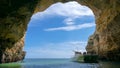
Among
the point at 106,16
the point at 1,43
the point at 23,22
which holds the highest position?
the point at 106,16

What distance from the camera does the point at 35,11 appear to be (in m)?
39.4

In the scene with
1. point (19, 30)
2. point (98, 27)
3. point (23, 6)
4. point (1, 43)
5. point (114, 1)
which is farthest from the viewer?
point (98, 27)

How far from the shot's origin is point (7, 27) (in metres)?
26.7

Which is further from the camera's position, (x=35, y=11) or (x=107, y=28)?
(x=107, y=28)

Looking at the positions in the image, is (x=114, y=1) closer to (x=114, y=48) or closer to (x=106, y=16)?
(x=106, y=16)

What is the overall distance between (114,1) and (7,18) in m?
16.7

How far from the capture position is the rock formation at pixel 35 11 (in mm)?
24122

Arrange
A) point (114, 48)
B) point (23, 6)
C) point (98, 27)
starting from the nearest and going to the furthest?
point (23, 6) < point (114, 48) < point (98, 27)

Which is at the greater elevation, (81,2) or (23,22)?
(81,2)

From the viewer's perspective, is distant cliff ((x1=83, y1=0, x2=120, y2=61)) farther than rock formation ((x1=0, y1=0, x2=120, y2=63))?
Yes

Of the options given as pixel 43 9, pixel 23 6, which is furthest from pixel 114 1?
pixel 23 6

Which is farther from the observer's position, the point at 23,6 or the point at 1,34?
the point at 1,34

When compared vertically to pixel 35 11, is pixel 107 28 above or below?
below

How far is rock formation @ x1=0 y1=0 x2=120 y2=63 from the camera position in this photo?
24122 millimetres
